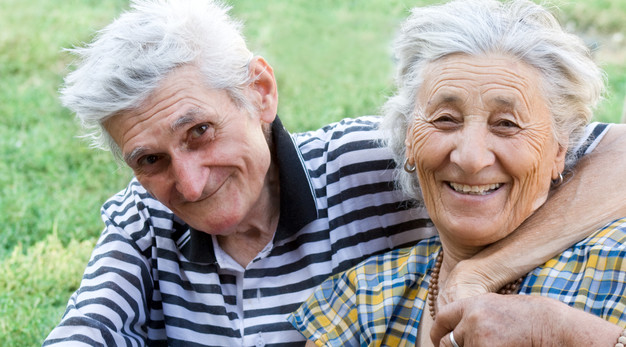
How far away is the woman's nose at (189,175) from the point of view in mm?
2670

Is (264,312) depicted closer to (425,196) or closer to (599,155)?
(425,196)

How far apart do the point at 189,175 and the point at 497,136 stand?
3.25 ft

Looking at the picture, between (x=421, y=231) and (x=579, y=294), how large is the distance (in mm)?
891

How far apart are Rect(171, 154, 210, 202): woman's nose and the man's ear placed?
32 cm

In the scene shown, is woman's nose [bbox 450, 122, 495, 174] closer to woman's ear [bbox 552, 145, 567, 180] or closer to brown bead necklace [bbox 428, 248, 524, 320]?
woman's ear [bbox 552, 145, 567, 180]

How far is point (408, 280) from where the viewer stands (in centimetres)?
270

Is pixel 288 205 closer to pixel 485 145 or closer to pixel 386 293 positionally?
pixel 386 293

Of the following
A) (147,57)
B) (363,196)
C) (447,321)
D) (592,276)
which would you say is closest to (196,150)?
(147,57)

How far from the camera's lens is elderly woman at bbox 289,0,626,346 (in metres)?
2.27

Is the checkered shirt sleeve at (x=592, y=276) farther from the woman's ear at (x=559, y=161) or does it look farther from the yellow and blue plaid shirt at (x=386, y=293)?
the woman's ear at (x=559, y=161)

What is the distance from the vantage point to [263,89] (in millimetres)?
2904

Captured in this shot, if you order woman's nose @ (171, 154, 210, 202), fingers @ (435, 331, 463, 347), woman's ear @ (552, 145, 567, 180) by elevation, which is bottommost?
fingers @ (435, 331, 463, 347)

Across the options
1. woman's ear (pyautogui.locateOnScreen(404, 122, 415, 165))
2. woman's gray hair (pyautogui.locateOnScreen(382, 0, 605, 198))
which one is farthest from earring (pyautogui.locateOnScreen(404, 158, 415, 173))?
woman's gray hair (pyautogui.locateOnScreen(382, 0, 605, 198))

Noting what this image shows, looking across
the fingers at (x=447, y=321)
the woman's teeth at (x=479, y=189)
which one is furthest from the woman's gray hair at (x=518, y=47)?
the fingers at (x=447, y=321)
